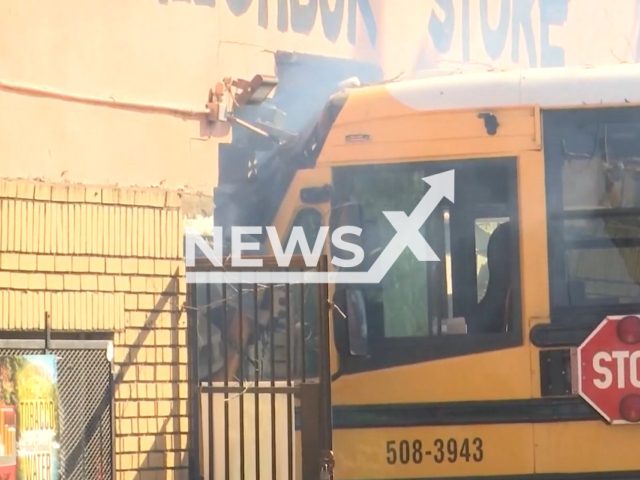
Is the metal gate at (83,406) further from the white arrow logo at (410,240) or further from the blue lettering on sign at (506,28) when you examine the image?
the blue lettering on sign at (506,28)

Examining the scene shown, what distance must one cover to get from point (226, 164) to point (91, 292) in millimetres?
1974

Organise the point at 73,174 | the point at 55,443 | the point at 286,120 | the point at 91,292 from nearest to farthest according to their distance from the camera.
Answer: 1. the point at 55,443
2. the point at 91,292
3. the point at 73,174
4. the point at 286,120

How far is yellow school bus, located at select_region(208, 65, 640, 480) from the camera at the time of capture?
5918 millimetres

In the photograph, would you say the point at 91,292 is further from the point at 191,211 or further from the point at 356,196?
the point at 191,211

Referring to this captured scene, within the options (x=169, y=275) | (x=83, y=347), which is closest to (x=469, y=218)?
(x=169, y=275)

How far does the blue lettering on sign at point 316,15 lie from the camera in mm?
9141

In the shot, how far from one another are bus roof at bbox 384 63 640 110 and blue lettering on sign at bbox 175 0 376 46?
3.08 m

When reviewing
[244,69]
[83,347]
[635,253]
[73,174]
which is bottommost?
[83,347]

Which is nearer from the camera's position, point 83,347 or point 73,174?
point 83,347

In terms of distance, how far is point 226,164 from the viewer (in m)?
7.80

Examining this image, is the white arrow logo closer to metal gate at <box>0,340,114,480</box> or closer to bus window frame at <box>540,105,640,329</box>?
bus window frame at <box>540,105,640,329</box>

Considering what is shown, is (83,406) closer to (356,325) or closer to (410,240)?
(356,325)

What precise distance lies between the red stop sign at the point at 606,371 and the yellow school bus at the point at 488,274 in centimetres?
6

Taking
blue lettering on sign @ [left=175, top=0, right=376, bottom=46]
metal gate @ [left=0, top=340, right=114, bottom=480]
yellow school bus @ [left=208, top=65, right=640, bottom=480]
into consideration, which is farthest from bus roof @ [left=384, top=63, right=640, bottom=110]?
blue lettering on sign @ [left=175, top=0, right=376, bottom=46]
